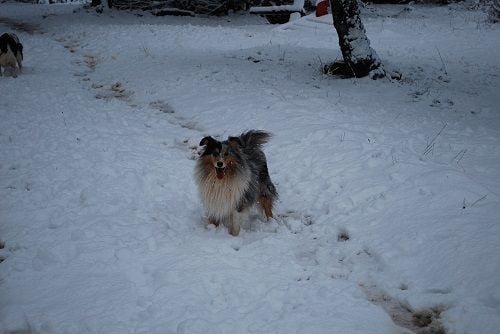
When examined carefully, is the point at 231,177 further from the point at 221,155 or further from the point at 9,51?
the point at 9,51

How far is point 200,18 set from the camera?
24.8 metres

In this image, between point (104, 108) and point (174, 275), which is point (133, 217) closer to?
point (174, 275)

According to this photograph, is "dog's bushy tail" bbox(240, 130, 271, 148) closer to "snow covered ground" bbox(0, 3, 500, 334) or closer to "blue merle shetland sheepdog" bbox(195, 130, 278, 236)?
"blue merle shetland sheepdog" bbox(195, 130, 278, 236)

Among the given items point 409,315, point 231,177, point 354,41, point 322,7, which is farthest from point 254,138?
point 322,7

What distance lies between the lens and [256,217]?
6352 millimetres

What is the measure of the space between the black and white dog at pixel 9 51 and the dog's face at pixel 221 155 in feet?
33.4

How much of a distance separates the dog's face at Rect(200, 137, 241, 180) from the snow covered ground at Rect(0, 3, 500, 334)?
1055 mm

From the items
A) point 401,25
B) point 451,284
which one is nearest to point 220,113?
point 451,284

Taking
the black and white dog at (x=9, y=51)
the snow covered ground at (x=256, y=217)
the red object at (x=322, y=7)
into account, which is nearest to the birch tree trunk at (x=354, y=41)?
the snow covered ground at (x=256, y=217)

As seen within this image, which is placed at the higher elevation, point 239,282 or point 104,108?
point 104,108

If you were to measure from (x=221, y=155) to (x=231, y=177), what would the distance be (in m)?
0.40

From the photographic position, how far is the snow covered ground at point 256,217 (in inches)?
165

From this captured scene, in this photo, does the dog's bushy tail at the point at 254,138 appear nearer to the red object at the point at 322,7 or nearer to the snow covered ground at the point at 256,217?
the snow covered ground at the point at 256,217

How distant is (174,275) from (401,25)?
1816 cm
